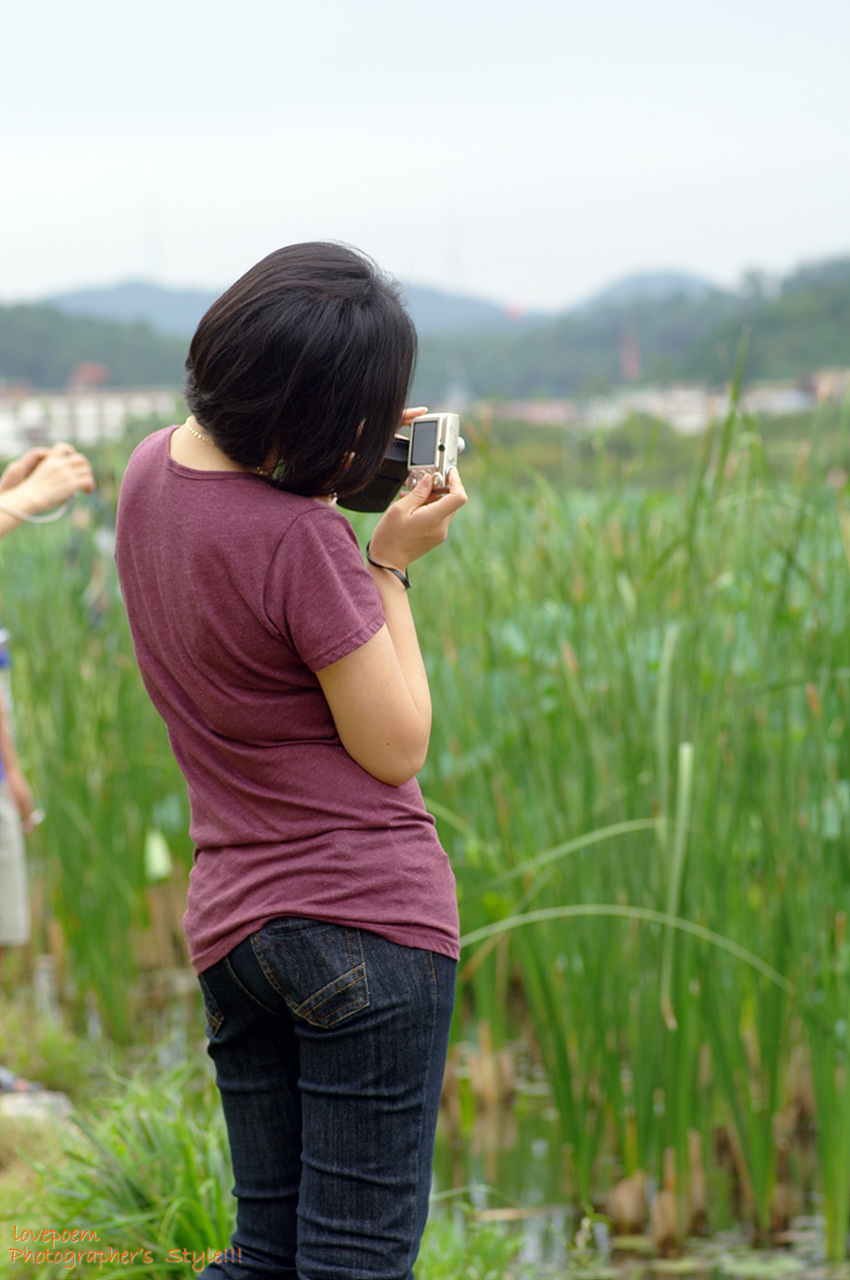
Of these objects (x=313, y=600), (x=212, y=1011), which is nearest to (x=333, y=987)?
(x=212, y=1011)

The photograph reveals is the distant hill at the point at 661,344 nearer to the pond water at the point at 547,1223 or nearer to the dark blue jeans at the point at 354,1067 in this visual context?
the dark blue jeans at the point at 354,1067

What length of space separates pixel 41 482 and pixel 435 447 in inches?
31.1

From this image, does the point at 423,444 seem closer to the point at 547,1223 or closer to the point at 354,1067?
the point at 354,1067

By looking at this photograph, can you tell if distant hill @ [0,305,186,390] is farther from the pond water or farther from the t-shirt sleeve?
the t-shirt sleeve

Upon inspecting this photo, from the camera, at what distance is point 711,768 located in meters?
2.09

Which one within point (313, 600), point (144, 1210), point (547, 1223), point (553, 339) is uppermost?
point (553, 339)

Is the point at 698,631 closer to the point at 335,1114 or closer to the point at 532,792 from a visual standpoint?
the point at 532,792

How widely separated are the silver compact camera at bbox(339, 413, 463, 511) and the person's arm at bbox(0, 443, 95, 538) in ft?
2.18

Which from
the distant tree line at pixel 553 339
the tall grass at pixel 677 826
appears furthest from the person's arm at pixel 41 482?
the distant tree line at pixel 553 339

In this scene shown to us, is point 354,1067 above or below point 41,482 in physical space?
below

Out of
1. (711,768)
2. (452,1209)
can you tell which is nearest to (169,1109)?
(452,1209)

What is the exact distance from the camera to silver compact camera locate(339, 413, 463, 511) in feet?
4.01

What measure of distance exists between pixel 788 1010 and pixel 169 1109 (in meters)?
1.08

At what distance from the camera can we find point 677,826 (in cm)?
185
